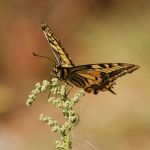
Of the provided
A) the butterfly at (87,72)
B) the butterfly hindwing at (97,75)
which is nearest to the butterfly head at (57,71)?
the butterfly at (87,72)

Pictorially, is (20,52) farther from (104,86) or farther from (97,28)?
(104,86)

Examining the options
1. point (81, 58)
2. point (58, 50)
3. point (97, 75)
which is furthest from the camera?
point (81, 58)

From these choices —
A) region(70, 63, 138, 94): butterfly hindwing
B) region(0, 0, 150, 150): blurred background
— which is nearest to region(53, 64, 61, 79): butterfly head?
region(70, 63, 138, 94): butterfly hindwing

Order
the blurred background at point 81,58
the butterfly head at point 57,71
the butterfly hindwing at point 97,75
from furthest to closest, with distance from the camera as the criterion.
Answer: the blurred background at point 81,58
the butterfly hindwing at point 97,75
the butterfly head at point 57,71

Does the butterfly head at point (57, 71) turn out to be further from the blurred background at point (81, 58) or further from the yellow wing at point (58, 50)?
the blurred background at point (81, 58)

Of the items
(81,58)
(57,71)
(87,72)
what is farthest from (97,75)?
(81,58)

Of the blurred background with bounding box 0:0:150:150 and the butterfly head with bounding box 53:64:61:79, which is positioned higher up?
the blurred background with bounding box 0:0:150:150

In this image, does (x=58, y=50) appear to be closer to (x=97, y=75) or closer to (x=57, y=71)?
(x=57, y=71)

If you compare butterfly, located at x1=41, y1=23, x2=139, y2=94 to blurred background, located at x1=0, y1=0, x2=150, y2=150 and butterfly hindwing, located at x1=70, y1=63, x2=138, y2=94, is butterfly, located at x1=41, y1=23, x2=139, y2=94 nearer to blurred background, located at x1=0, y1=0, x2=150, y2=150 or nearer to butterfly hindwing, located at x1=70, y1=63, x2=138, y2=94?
butterfly hindwing, located at x1=70, y1=63, x2=138, y2=94
